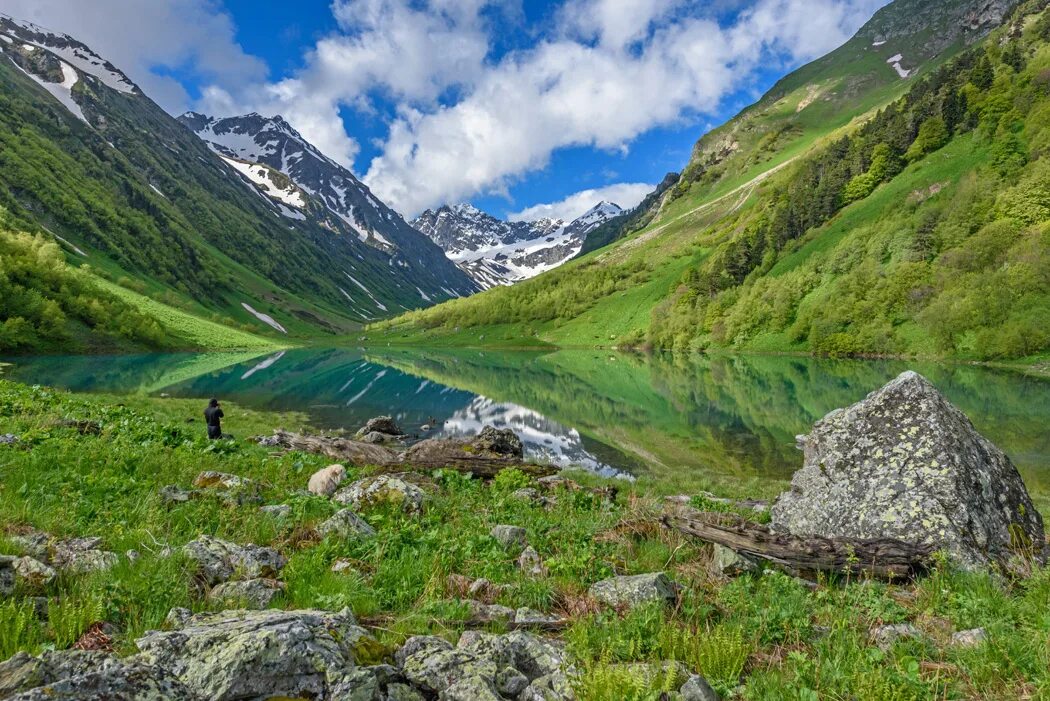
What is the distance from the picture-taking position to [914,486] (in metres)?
9.90

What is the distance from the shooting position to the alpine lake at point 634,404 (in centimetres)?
2939

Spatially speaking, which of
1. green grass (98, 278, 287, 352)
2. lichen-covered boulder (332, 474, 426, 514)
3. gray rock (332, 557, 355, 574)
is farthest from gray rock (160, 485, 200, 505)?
green grass (98, 278, 287, 352)

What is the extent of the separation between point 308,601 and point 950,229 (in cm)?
13172

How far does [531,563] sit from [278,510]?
17.7ft

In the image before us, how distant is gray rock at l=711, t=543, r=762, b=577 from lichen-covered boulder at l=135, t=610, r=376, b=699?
21.4 feet

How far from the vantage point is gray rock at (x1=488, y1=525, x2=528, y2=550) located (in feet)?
32.7

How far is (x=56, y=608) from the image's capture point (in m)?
4.97

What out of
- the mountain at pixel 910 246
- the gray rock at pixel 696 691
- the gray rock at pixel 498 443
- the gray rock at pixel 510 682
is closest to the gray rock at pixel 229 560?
the gray rock at pixel 510 682

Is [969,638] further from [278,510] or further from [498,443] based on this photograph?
[498,443]

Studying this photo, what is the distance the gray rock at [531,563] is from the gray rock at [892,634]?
15.3ft

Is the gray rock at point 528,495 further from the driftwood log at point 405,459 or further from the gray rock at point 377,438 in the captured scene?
the gray rock at point 377,438

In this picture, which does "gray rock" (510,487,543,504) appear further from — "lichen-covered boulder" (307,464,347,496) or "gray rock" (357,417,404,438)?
"gray rock" (357,417,404,438)

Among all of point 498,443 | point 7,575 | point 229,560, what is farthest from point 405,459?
point 7,575

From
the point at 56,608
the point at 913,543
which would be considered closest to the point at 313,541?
the point at 56,608
